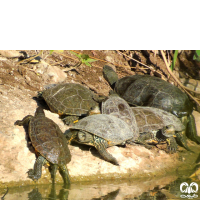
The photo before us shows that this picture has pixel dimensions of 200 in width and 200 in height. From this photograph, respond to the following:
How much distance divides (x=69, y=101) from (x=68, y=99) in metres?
0.05

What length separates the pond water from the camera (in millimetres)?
3031

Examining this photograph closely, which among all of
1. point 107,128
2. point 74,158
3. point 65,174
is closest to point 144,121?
point 107,128

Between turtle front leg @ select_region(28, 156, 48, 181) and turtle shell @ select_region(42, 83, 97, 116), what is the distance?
1.20 metres

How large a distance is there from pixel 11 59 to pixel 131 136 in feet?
10.8

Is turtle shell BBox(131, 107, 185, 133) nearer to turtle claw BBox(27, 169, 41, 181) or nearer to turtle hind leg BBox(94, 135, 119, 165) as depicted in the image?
turtle hind leg BBox(94, 135, 119, 165)

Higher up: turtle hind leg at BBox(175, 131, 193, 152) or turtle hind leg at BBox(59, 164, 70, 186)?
turtle hind leg at BBox(59, 164, 70, 186)

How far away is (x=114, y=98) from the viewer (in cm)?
478

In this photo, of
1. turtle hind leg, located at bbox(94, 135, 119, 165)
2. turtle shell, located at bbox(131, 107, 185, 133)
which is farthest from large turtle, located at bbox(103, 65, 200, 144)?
turtle hind leg, located at bbox(94, 135, 119, 165)

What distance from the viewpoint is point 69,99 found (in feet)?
14.9

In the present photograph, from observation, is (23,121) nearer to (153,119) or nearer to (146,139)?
(146,139)

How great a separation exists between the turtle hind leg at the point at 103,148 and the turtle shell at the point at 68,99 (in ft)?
2.58

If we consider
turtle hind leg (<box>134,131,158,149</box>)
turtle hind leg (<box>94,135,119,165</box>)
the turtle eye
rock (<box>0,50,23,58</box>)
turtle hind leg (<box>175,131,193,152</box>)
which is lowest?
turtle hind leg (<box>175,131,193,152</box>)

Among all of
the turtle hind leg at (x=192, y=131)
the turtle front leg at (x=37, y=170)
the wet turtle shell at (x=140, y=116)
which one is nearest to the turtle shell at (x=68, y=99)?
the wet turtle shell at (x=140, y=116)

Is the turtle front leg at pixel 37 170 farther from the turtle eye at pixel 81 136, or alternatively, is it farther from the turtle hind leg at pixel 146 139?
the turtle hind leg at pixel 146 139
